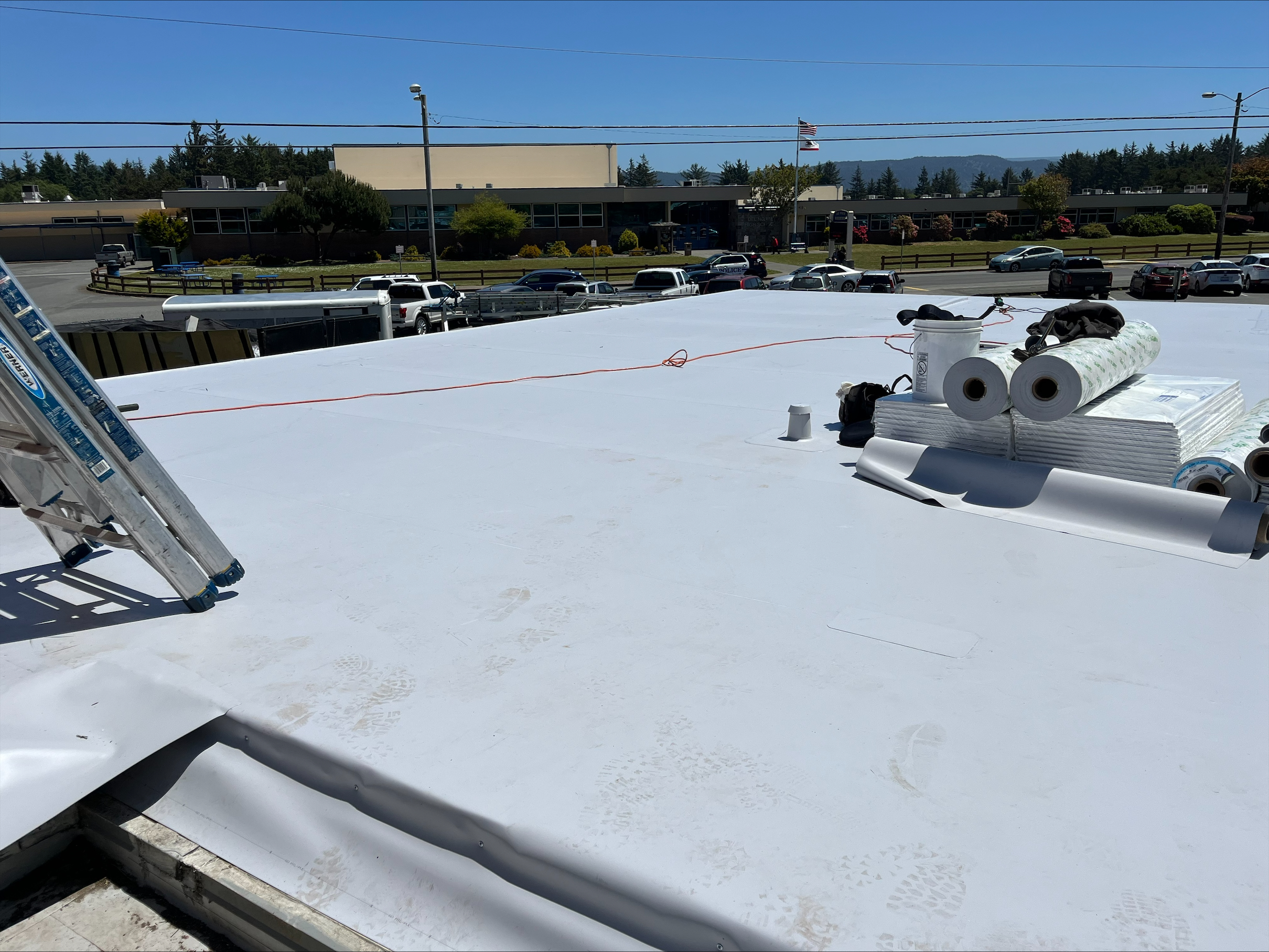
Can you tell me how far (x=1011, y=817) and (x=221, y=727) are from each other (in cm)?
296

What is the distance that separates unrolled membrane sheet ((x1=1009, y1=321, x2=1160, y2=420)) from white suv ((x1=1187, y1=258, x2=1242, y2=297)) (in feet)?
119

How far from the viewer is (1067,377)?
593 cm

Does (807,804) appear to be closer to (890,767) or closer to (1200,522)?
(890,767)

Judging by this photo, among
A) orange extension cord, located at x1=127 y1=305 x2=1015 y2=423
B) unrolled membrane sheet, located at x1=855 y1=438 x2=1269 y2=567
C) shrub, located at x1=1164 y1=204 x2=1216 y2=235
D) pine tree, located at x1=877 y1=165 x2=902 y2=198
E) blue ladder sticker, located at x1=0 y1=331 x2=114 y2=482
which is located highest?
pine tree, located at x1=877 y1=165 x2=902 y2=198

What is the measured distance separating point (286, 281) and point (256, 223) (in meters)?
16.4

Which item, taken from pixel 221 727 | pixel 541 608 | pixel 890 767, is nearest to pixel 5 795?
pixel 221 727

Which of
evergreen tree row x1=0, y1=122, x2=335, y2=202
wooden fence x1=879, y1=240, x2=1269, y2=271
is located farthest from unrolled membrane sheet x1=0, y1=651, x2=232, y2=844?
evergreen tree row x1=0, y1=122, x2=335, y2=202

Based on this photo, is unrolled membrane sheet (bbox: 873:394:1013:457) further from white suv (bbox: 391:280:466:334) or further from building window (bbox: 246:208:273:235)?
building window (bbox: 246:208:273:235)

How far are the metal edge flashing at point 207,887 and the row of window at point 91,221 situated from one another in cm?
8831

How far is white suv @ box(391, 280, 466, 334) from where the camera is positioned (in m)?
28.0

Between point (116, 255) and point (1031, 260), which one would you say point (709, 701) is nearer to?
point (1031, 260)

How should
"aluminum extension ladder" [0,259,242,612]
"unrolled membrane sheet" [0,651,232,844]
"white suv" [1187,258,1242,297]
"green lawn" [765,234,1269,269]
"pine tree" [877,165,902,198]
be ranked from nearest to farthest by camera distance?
"unrolled membrane sheet" [0,651,232,844] → "aluminum extension ladder" [0,259,242,612] → "white suv" [1187,258,1242,297] → "green lawn" [765,234,1269,269] → "pine tree" [877,165,902,198]

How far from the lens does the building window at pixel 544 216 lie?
65.0m

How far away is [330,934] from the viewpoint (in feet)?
9.55
